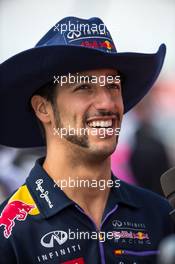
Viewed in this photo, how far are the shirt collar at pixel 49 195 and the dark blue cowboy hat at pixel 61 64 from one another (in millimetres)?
152

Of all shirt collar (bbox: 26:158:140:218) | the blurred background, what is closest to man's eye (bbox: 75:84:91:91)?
shirt collar (bbox: 26:158:140:218)

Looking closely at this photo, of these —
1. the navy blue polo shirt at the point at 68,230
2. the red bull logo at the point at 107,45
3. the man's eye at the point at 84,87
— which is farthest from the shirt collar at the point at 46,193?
the red bull logo at the point at 107,45

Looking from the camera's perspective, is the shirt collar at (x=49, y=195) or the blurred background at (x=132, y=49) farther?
the blurred background at (x=132, y=49)

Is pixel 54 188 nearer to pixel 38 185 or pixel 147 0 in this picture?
pixel 38 185

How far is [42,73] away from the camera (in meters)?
1.66

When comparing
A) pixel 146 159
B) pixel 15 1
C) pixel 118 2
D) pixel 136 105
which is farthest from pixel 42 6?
pixel 146 159

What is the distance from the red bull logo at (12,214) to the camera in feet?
5.20

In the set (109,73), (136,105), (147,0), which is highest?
(147,0)

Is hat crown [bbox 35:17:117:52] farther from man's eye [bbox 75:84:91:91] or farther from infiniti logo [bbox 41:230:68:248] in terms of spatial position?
infiniti logo [bbox 41:230:68:248]

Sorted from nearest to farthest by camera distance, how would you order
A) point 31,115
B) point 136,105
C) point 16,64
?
point 16,64 < point 31,115 < point 136,105

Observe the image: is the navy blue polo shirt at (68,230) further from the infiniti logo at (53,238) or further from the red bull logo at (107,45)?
the red bull logo at (107,45)

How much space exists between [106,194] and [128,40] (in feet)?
1.92

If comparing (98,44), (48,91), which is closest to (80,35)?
(98,44)

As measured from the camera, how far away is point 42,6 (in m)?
2.07
